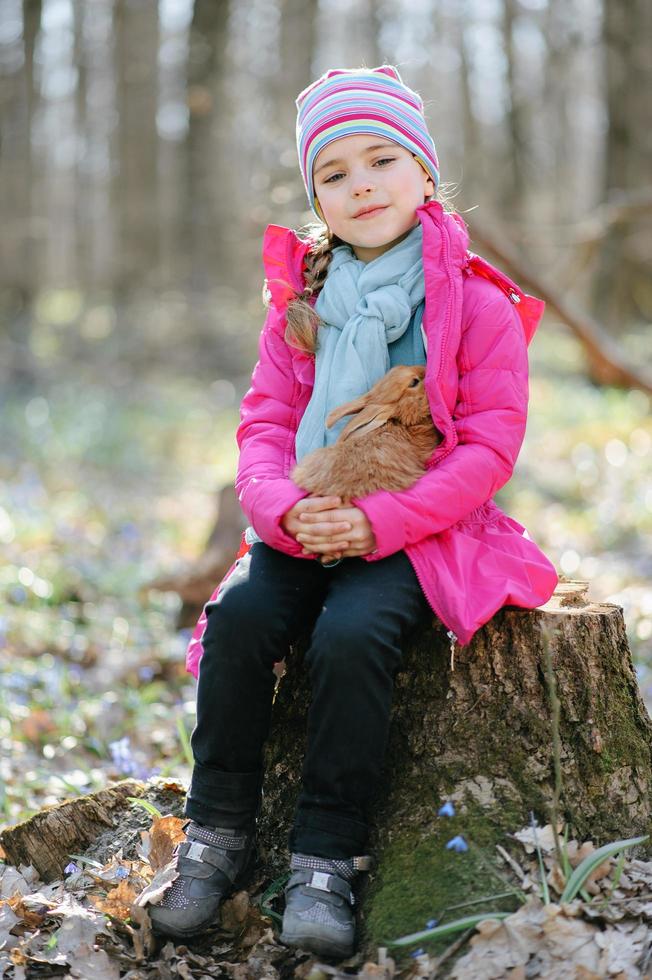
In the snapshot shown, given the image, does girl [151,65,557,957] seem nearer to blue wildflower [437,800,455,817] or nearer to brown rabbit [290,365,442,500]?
brown rabbit [290,365,442,500]

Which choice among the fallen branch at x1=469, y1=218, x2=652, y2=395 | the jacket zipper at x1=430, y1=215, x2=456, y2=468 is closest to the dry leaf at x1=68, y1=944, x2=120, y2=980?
the jacket zipper at x1=430, y1=215, x2=456, y2=468

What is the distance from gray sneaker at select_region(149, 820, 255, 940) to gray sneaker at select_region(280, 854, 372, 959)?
0.70 feet

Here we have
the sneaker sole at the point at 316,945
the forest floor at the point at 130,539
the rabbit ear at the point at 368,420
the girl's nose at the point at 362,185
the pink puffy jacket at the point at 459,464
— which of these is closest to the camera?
the sneaker sole at the point at 316,945

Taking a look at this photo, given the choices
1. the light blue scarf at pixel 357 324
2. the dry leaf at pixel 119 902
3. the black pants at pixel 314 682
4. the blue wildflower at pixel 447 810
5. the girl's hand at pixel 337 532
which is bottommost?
the dry leaf at pixel 119 902

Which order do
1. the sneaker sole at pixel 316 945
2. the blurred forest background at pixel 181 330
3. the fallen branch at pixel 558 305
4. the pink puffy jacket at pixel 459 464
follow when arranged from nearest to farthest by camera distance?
1. the sneaker sole at pixel 316 945
2. the pink puffy jacket at pixel 459 464
3. the blurred forest background at pixel 181 330
4. the fallen branch at pixel 558 305

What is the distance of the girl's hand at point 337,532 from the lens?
2.56 metres

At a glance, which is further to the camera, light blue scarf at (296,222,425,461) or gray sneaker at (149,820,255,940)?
light blue scarf at (296,222,425,461)

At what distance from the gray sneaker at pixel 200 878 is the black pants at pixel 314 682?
50 mm

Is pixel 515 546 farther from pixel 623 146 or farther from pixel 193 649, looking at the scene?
pixel 623 146

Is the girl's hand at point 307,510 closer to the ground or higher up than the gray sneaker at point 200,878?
higher up

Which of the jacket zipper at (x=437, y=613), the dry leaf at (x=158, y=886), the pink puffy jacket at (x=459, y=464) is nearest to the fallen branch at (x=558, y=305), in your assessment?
the pink puffy jacket at (x=459, y=464)

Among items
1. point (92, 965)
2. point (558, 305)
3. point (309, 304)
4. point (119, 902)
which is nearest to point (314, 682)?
point (119, 902)

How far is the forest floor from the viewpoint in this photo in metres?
4.40

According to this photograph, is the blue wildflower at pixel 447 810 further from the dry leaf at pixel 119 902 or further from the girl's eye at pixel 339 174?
the girl's eye at pixel 339 174
